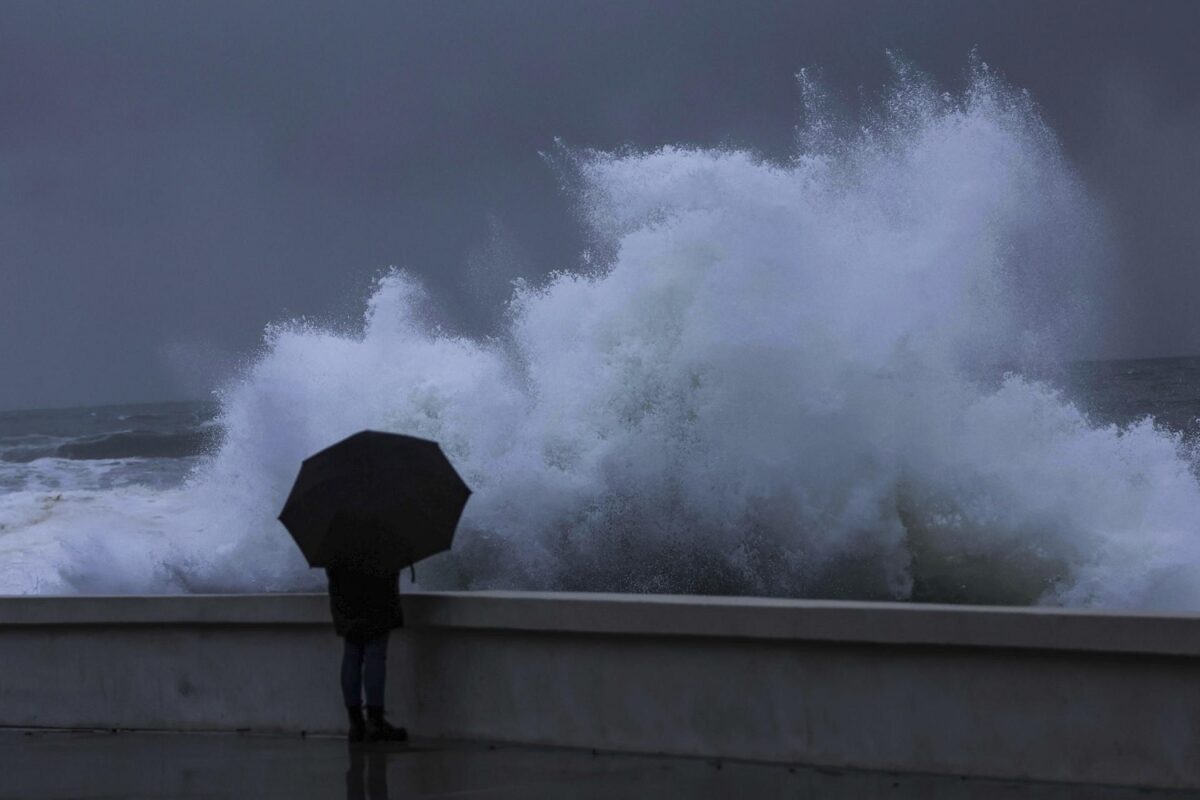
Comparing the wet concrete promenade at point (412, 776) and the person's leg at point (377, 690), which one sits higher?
the person's leg at point (377, 690)

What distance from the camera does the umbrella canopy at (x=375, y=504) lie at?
655 cm

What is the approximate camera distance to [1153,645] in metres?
5.12

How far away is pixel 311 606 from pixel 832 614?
8.57ft

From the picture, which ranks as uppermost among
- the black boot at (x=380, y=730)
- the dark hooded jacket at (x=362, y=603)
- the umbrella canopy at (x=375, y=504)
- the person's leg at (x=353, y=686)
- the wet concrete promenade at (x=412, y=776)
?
the umbrella canopy at (x=375, y=504)

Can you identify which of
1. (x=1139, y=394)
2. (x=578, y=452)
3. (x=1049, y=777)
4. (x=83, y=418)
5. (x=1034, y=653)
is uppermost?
(x=83, y=418)

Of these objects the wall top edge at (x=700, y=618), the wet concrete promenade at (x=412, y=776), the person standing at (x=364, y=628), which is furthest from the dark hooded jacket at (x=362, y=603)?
the wet concrete promenade at (x=412, y=776)

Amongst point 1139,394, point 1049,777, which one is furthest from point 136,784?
point 1139,394

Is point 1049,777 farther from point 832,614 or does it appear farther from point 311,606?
point 311,606

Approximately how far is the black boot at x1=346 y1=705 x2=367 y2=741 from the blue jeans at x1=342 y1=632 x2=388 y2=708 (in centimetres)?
2

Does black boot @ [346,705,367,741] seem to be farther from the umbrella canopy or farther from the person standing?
the umbrella canopy

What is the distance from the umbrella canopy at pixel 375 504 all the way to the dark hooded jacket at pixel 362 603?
5cm

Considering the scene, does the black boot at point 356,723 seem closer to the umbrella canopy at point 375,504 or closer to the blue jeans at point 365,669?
the blue jeans at point 365,669

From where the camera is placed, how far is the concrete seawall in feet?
17.3

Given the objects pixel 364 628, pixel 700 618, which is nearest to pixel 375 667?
pixel 364 628
